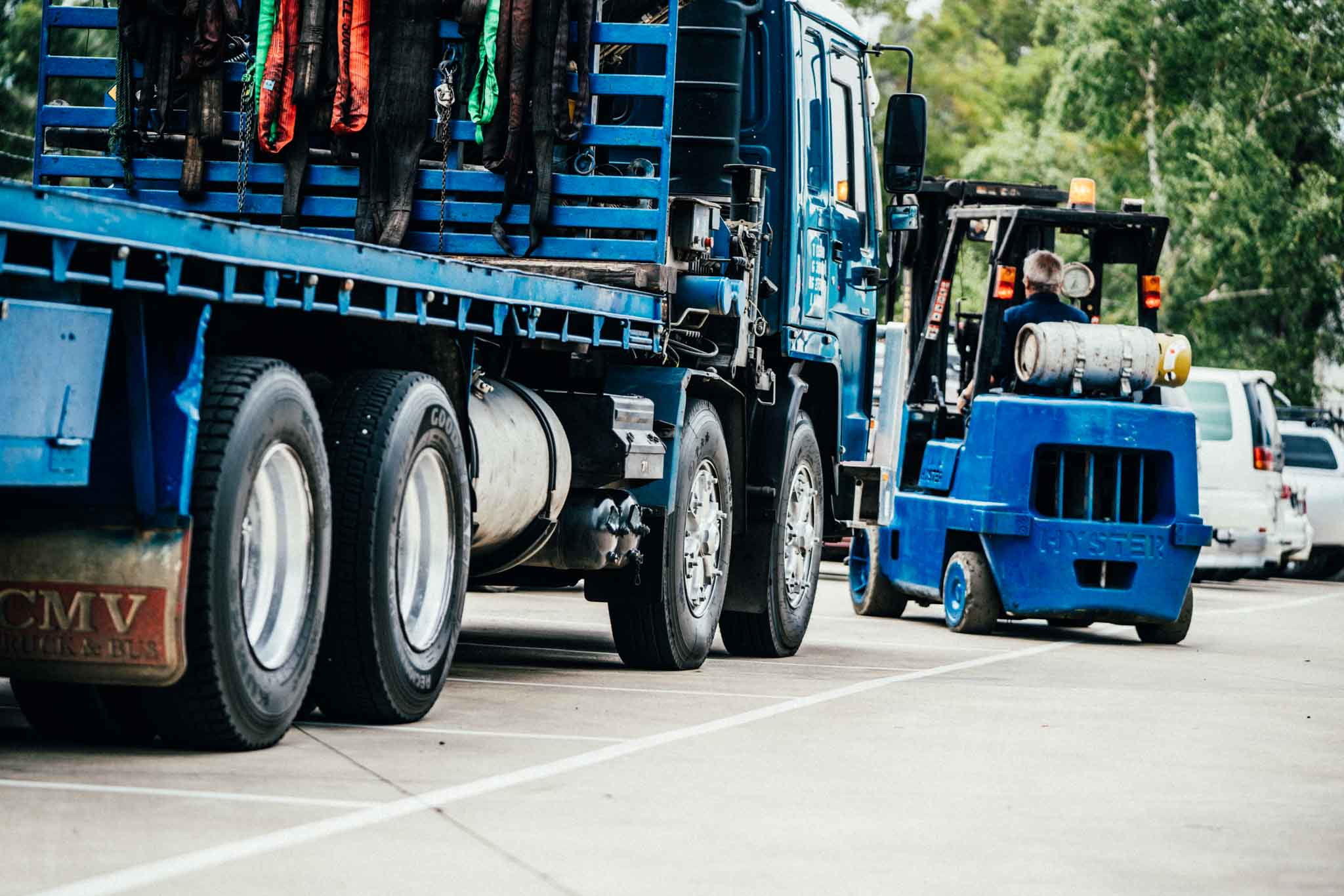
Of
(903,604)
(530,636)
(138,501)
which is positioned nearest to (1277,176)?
(903,604)

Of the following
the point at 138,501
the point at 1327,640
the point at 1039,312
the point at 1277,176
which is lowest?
the point at 1327,640

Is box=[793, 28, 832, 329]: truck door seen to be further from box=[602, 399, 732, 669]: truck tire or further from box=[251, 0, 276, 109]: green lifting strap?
box=[251, 0, 276, 109]: green lifting strap

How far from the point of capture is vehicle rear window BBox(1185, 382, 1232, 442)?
25.8 metres

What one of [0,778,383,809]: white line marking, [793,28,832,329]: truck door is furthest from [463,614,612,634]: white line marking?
[0,778,383,809]: white line marking

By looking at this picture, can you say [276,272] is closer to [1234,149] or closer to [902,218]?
[902,218]

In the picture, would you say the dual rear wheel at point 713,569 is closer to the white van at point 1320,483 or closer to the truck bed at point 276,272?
the truck bed at point 276,272

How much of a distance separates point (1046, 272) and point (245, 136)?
22.3 feet

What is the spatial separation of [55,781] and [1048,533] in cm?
977

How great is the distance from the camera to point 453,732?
908 centimetres

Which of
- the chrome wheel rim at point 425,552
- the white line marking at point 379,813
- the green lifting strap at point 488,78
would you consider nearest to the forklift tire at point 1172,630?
the white line marking at point 379,813

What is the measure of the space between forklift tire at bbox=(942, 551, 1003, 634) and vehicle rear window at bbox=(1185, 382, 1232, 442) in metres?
9.68

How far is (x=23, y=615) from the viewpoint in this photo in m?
7.37

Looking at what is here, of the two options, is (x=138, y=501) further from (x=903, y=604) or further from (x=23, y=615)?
(x=903, y=604)

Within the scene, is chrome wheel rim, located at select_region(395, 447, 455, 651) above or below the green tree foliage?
below
